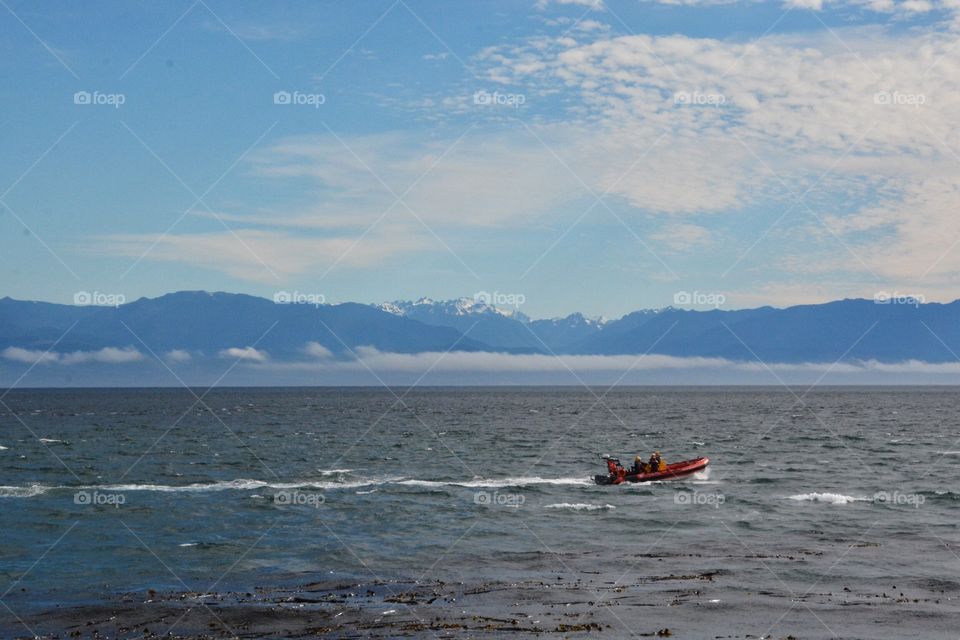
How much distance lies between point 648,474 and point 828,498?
12.3m

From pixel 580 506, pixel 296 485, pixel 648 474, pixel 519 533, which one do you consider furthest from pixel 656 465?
pixel 296 485

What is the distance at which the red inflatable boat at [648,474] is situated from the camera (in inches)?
2263

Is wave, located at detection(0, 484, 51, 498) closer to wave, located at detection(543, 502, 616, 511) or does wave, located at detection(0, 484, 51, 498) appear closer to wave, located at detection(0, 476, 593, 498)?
wave, located at detection(0, 476, 593, 498)

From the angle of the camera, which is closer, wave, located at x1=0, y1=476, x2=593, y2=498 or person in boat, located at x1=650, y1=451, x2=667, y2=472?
wave, located at x1=0, y1=476, x2=593, y2=498

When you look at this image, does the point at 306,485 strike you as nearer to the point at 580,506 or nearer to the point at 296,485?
the point at 296,485

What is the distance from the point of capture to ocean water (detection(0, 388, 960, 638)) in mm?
27078

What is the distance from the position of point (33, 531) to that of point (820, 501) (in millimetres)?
40164

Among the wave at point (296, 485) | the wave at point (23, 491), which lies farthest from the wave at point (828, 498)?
the wave at point (23, 491)

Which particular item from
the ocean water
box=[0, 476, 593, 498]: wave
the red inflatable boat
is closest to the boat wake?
box=[0, 476, 593, 498]: wave

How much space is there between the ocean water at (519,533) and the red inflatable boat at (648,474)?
0.84m

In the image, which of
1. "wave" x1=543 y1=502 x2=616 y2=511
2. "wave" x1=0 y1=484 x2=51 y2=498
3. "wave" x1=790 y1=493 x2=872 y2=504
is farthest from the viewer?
"wave" x1=0 y1=484 x2=51 y2=498

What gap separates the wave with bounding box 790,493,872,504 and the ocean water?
11.0 inches

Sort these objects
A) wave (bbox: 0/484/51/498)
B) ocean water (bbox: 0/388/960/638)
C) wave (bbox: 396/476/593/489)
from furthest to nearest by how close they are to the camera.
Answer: wave (bbox: 396/476/593/489) < wave (bbox: 0/484/51/498) < ocean water (bbox: 0/388/960/638)

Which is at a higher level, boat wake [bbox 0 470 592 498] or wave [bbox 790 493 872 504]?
boat wake [bbox 0 470 592 498]
